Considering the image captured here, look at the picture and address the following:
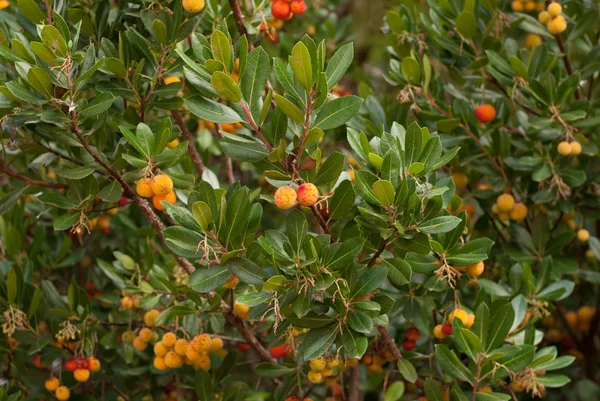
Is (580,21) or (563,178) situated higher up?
(580,21)

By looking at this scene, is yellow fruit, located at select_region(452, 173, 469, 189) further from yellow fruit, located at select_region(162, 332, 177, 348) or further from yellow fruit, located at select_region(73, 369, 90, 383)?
yellow fruit, located at select_region(73, 369, 90, 383)

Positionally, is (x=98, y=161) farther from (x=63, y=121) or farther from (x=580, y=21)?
(x=580, y=21)

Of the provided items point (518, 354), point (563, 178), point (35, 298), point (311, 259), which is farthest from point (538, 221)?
point (35, 298)

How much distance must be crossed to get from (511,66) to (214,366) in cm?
107

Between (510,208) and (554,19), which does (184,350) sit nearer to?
(510,208)

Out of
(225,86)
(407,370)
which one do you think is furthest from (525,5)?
(225,86)

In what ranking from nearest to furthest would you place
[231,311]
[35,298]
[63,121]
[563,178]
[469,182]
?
1. [63,121]
2. [231,311]
3. [35,298]
4. [563,178]
5. [469,182]

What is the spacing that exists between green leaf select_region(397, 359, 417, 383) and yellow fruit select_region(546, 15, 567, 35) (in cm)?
93

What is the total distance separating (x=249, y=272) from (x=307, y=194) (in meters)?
0.18

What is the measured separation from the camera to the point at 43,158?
1528mm

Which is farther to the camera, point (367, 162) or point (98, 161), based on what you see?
point (98, 161)

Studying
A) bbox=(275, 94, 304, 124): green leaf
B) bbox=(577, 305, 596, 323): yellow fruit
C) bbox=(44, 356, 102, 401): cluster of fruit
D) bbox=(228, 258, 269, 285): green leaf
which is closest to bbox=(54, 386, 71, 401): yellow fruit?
bbox=(44, 356, 102, 401): cluster of fruit

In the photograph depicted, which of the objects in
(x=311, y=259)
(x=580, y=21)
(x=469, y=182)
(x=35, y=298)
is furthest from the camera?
(x=469, y=182)

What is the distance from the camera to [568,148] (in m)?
1.70
